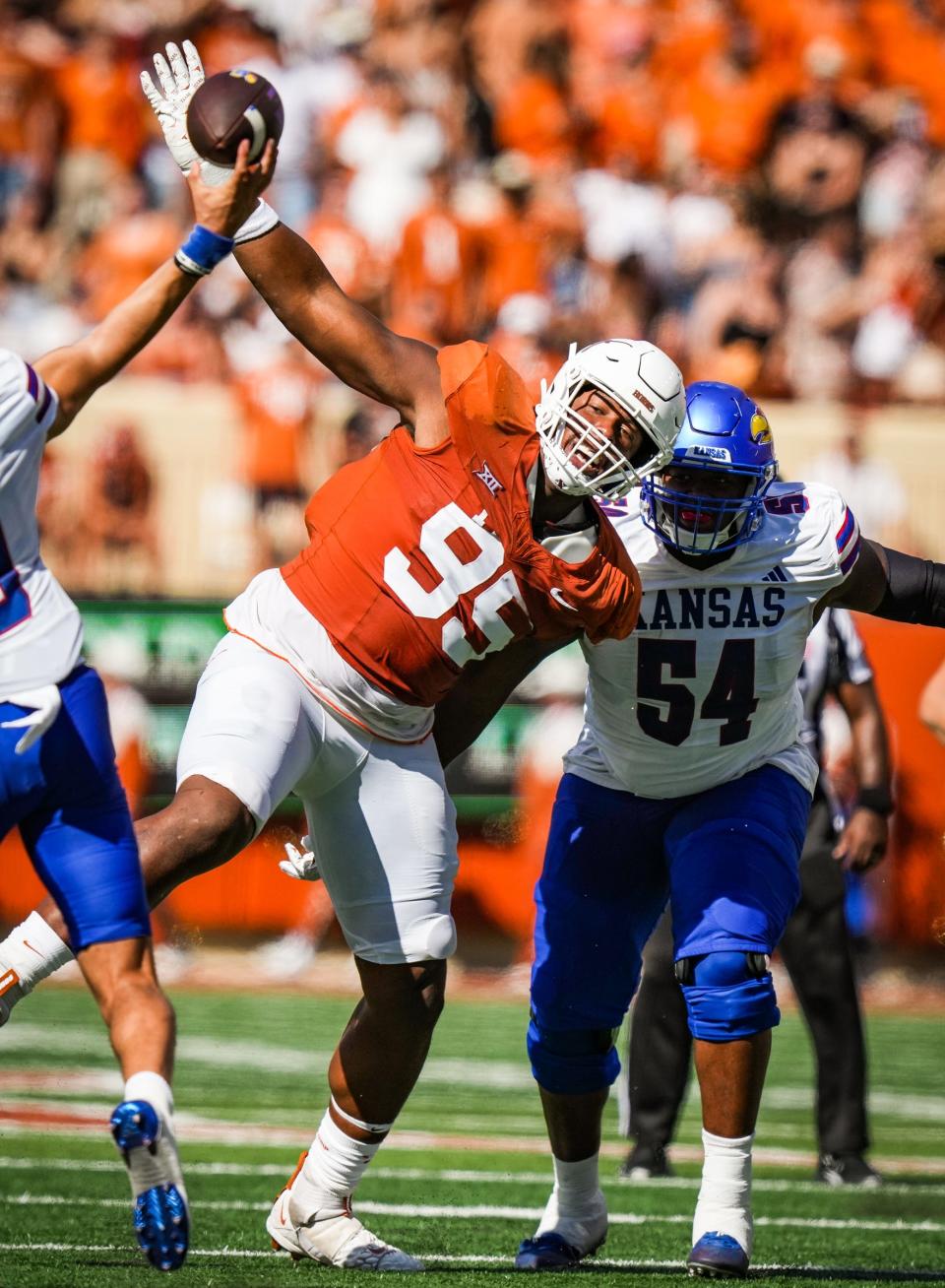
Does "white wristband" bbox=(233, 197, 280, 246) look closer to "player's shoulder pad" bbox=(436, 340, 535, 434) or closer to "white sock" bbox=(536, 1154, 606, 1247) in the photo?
"player's shoulder pad" bbox=(436, 340, 535, 434)

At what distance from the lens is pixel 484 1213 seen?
16.9 ft

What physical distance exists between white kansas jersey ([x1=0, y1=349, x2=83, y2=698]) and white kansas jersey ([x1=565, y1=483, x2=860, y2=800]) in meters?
1.38

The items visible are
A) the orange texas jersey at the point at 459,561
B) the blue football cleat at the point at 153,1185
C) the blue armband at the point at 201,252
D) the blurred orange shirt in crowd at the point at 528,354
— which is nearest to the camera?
the blue football cleat at the point at 153,1185

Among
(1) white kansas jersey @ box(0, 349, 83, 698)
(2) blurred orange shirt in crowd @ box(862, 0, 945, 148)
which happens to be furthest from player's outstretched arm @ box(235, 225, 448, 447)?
(2) blurred orange shirt in crowd @ box(862, 0, 945, 148)

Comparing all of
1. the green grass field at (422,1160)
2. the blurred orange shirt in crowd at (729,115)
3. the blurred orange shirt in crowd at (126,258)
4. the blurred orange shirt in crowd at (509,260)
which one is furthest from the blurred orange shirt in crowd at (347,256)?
the green grass field at (422,1160)

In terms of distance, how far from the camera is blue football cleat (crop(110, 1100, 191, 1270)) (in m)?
3.12

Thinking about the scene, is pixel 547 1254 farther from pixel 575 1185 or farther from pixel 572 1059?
pixel 572 1059

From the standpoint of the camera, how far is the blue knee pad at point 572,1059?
14.5 ft

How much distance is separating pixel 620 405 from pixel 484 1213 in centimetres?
234

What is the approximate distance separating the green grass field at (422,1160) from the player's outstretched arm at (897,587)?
1509 millimetres

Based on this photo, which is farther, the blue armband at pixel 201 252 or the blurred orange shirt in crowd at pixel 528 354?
the blurred orange shirt in crowd at pixel 528 354

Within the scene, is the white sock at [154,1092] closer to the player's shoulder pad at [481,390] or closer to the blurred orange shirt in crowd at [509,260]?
the player's shoulder pad at [481,390]

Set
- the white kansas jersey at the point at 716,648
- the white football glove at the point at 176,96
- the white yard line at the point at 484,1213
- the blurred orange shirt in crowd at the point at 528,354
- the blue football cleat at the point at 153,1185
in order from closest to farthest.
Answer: the blue football cleat at the point at 153,1185, the white football glove at the point at 176,96, the white kansas jersey at the point at 716,648, the white yard line at the point at 484,1213, the blurred orange shirt in crowd at the point at 528,354

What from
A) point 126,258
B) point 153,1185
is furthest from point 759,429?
point 126,258
